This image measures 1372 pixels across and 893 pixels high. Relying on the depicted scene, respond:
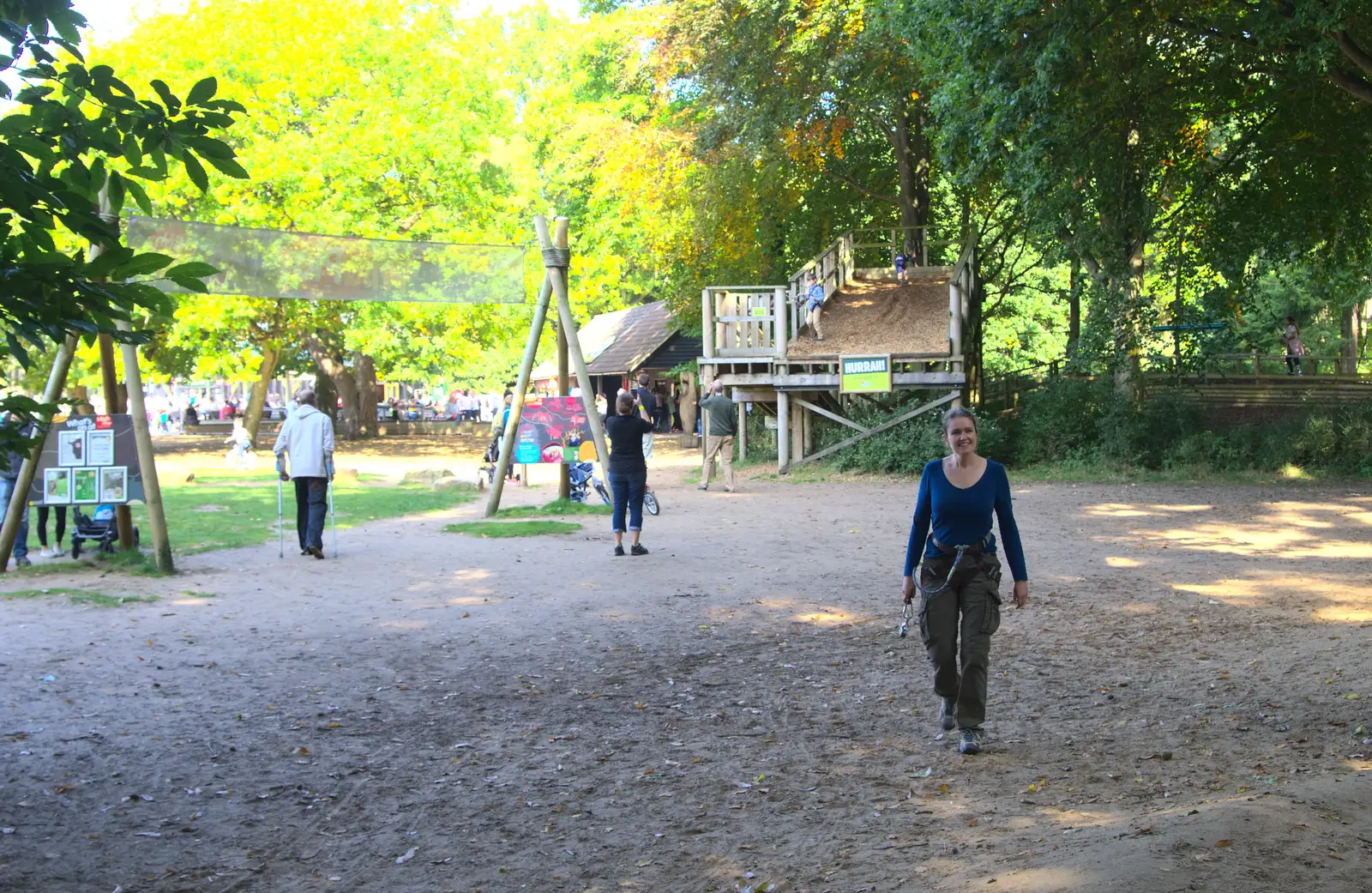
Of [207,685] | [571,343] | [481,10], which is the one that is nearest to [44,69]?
[207,685]

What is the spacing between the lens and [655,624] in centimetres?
947

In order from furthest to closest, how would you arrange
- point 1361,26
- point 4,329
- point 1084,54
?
point 1084,54
point 1361,26
point 4,329

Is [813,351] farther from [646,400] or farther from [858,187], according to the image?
[858,187]

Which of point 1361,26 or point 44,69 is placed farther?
point 1361,26

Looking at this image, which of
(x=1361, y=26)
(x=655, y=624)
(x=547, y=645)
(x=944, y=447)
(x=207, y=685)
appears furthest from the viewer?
(x=944, y=447)

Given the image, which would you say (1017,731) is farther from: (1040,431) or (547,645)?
(1040,431)

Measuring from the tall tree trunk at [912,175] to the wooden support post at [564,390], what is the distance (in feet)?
42.3

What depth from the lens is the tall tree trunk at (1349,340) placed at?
117 feet

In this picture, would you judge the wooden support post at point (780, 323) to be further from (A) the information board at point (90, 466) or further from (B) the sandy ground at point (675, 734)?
(A) the information board at point (90, 466)

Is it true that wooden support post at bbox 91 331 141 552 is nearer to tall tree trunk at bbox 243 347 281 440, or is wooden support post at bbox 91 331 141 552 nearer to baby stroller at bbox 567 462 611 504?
baby stroller at bbox 567 462 611 504

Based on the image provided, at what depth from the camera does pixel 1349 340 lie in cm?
3728

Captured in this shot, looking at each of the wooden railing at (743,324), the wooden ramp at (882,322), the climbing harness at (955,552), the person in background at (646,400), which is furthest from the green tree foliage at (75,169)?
the wooden ramp at (882,322)

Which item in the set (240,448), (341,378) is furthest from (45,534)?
(341,378)

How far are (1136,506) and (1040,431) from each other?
231 inches
